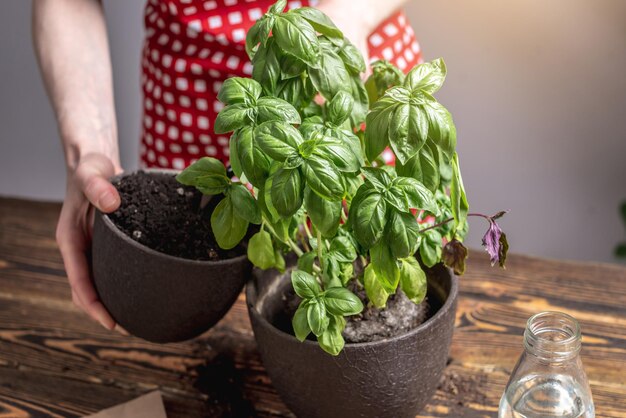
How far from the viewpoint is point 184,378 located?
3.22ft

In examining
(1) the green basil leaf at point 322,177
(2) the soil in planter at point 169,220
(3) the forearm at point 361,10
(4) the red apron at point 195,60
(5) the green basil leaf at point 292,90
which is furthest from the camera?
(4) the red apron at point 195,60

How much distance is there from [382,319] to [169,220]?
26cm

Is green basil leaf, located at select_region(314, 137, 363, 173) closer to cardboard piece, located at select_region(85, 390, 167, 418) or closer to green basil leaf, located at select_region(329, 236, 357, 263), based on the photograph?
green basil leaf, located at select_region(329, 236, 357, 263)

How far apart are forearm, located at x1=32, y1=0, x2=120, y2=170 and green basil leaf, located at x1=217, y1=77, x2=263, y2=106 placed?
20.7 inches

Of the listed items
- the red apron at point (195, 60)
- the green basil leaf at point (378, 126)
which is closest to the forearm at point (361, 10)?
the red apron at point (195, 60)

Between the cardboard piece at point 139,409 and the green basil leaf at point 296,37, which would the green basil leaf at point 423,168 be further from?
the cardboard piece at point 139,409

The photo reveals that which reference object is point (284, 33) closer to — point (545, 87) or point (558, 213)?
point (545, 87)

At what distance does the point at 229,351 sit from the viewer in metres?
1.03

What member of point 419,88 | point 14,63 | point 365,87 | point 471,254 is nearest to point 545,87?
point 471,254

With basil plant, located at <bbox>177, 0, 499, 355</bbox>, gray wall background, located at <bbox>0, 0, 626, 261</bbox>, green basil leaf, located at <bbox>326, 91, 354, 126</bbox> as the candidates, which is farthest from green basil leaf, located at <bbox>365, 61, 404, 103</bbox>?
gray wall background, located at <bbox>0, 0, 626, 261</bbox>

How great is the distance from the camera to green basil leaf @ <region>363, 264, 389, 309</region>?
74cm

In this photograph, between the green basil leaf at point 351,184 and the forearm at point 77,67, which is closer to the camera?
the green basil leaf at point 351,184

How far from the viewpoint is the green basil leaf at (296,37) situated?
66 centimetres

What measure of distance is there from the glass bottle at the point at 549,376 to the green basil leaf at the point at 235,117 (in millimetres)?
346
